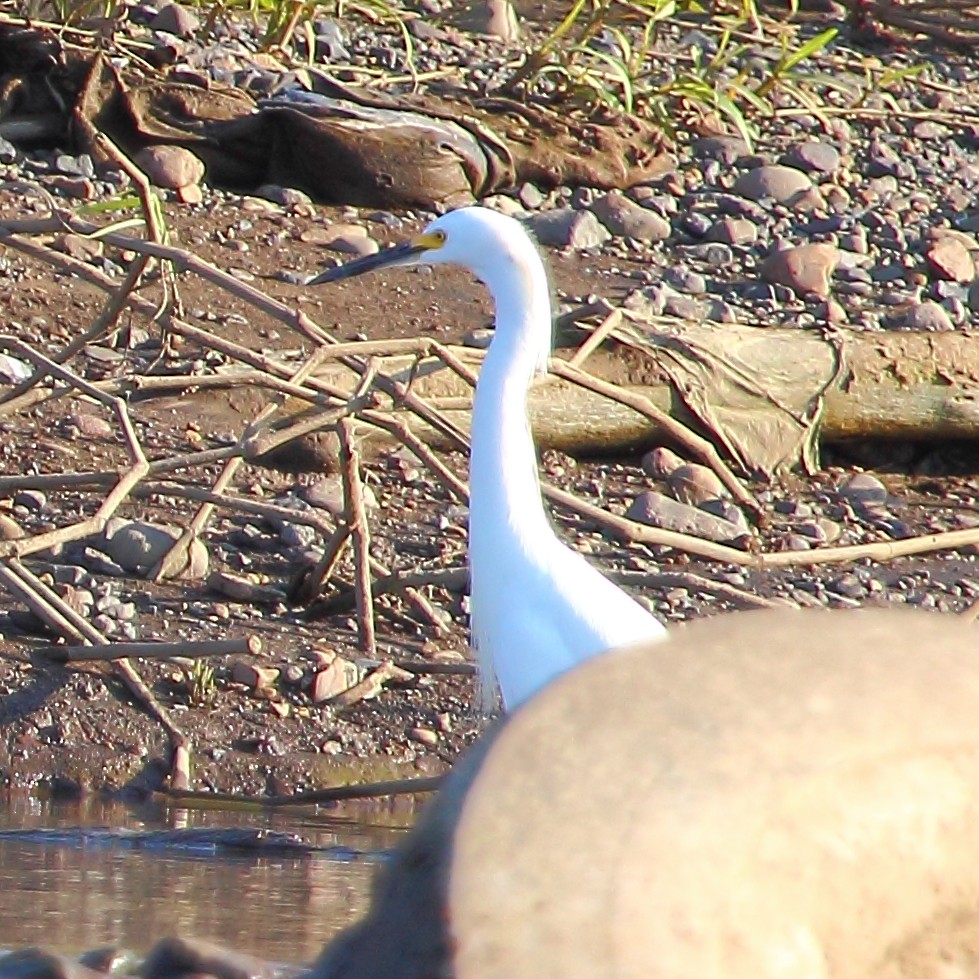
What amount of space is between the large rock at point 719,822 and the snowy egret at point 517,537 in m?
2.48

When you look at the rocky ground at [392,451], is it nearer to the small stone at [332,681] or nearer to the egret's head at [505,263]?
the small stone at [332,681]

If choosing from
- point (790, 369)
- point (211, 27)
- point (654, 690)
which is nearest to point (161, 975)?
point (654, 690)

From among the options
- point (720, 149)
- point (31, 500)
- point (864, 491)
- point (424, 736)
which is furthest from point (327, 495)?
point (720, 149)

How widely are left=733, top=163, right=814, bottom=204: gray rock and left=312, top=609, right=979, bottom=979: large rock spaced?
7.50m

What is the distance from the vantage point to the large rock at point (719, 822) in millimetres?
2074

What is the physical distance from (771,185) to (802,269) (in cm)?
102

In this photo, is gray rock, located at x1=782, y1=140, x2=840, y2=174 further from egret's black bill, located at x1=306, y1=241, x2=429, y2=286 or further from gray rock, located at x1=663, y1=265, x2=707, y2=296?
egret's black bill, located at x1=306, y1=241, x2=429, y2=286

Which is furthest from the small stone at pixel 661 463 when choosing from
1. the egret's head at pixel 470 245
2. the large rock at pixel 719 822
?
the large rock at pixel 719 822

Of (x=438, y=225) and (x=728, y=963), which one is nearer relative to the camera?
(x=728, y=963)

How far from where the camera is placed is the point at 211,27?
31.3 ft

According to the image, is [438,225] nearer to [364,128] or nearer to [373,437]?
[373,437]

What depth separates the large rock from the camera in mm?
2074

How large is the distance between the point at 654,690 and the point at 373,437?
5009 millimetres

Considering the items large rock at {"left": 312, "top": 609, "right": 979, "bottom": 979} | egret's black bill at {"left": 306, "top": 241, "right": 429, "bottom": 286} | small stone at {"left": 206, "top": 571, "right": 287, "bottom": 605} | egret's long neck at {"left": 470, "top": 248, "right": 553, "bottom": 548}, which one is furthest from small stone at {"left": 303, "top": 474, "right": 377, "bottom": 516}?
large rock at {"left": 312, "top": 609, "right": 979, "bottom": 979}
